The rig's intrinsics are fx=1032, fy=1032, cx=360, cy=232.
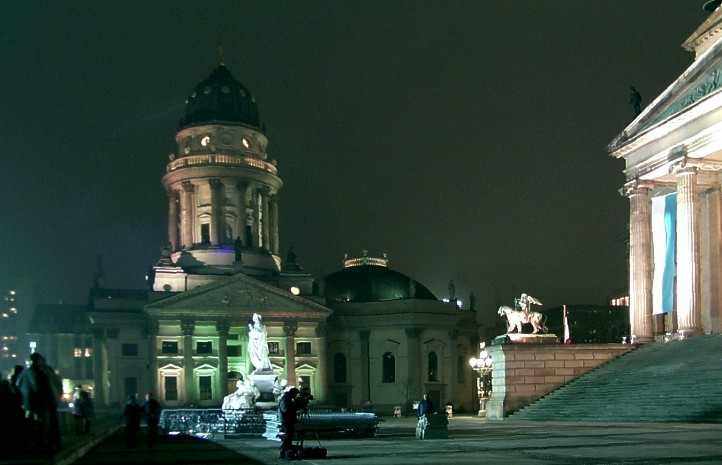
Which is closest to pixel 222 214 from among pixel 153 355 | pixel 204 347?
pixel 204 347

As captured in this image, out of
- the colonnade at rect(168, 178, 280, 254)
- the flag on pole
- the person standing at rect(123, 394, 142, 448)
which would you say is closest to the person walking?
the person standing at rect(123, 394, 142, 448)

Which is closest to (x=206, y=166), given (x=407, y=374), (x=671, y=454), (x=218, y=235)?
(x=218, y=235)

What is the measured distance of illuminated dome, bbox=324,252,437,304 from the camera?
114125mm

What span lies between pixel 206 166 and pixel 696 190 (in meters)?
64.9

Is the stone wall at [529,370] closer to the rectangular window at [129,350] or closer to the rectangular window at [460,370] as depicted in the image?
the rectangular window at [129,350]

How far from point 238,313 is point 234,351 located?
14.9 ft

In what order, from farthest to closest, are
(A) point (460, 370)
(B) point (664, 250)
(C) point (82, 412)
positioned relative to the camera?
(A) point (460, 370)
(B) point (664, 250)
(C) point (82, 412)

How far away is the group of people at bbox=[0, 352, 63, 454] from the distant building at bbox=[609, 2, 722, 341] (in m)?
32.9

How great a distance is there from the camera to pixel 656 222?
50.5 meters

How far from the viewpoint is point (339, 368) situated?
104m

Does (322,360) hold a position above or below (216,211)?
below

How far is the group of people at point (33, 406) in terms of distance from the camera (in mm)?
18656

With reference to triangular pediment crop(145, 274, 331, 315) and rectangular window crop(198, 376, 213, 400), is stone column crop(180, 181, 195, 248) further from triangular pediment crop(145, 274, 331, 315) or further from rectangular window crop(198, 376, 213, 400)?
rectangular window crop(198, 376, 213, 400)

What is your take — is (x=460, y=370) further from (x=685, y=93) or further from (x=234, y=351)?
(x=685, y=93)
